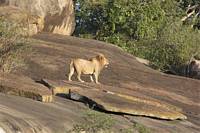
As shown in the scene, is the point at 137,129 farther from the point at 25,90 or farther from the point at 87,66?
A: the point at 87,66

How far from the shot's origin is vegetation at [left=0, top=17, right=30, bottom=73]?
1625 centimetres

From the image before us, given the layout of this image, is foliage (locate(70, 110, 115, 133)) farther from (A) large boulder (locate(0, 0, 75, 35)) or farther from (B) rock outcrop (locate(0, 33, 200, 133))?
(A) large boulder (locate(0, 0, 75, 35))

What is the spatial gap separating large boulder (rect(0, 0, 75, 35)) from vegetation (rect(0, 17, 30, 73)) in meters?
7.76

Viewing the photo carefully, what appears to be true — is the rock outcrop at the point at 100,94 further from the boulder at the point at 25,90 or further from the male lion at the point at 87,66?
the male lion at the point at 87,66

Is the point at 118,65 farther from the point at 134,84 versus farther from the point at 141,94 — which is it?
the point at 141,94

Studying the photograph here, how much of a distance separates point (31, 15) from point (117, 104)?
37.3 ft

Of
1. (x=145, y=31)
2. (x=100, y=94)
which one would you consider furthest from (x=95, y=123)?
(x=145, y=31)

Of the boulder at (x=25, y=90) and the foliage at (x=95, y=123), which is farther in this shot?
the boulder at (x=25, y=90)

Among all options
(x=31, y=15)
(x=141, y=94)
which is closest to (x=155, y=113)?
(x=141, y=94)

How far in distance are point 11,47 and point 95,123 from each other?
4846mm

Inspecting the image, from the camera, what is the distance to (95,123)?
1251cm

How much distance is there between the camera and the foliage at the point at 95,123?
12.1 metres

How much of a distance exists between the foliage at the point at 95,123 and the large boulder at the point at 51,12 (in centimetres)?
1254

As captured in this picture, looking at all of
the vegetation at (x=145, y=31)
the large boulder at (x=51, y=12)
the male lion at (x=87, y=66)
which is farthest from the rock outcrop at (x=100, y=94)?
the vegetation at (x=145, y=31)
